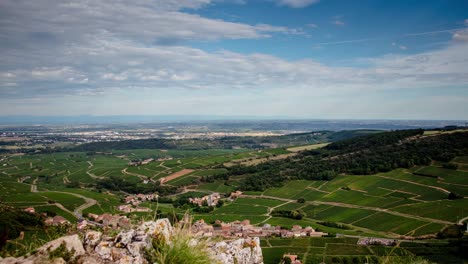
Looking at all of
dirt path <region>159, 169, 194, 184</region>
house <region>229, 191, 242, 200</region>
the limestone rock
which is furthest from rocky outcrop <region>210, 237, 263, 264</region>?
dirt path <region>159, 169, 194, 184</region>

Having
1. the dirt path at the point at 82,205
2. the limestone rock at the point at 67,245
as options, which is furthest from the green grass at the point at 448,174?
the limestone rock at the point at 67,245

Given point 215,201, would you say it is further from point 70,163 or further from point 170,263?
point 70,163

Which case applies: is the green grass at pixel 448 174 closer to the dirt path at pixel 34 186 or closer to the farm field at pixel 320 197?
the farm field at pixel 320 197

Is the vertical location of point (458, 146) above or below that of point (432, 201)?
above

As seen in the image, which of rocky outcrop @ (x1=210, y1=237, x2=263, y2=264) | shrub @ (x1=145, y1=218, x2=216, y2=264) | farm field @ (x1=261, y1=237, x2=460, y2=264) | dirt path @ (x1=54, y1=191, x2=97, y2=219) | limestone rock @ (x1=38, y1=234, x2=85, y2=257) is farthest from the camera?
dirt path @ (x1=54, y1=191, x2=97, y2=219)

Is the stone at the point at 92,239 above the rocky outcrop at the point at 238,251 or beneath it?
above

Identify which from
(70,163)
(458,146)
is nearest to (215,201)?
(458,146)

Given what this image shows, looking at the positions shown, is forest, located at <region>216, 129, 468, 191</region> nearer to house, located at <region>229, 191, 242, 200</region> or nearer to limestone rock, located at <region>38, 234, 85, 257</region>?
house, located at <region>229, 191, 242, 200</region>

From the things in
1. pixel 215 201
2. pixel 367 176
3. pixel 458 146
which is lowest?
pixel 215 201
